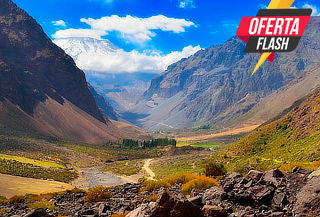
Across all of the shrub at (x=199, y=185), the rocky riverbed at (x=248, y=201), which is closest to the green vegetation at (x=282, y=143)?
the shrub at (x=199, y=185)

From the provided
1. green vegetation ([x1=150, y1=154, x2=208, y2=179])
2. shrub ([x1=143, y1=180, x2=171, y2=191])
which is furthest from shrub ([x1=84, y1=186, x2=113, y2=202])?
green vegetation ([x1=150, y1=154, x2=208, y2=179])

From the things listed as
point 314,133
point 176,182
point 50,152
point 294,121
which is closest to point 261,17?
point 176,182

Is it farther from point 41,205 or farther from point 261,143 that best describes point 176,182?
point 261,143

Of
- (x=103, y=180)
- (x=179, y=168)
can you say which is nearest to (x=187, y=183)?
(x=179, y=168)

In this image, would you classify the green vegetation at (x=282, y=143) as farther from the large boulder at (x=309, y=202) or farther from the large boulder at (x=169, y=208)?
the large boulder at (x=169, y=208)

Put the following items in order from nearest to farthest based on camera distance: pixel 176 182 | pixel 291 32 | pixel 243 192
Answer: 1. pixel 243 192
2. pixel 176 182
3. pixel 291 32

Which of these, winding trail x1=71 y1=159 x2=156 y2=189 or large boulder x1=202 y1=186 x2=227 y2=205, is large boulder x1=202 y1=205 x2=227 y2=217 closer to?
large boulder x1=202 y1=186 x2=227 y2=205

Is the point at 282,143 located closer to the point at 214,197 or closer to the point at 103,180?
the point at 103,180
